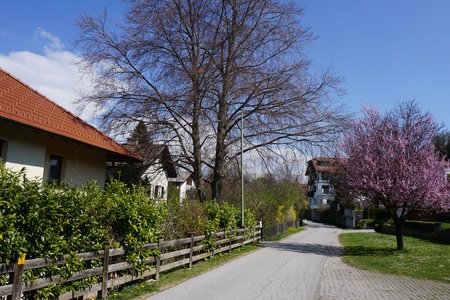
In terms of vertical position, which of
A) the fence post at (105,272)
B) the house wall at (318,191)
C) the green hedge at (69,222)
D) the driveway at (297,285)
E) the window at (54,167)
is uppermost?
the house wall at (318,191)

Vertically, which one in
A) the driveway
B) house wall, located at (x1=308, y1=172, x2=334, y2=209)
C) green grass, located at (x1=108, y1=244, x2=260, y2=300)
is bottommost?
the driveway

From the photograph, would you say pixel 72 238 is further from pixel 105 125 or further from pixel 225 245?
pixel 105 125

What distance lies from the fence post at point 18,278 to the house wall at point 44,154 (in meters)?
2.90

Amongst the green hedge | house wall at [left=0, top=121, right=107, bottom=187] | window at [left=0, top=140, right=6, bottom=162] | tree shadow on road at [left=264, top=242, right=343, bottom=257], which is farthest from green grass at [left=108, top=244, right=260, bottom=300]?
tree shadow on road at [left=264, top=242, right=343, bottom=257]

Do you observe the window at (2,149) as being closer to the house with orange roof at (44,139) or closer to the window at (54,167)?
the house with orange roof at (44,139)

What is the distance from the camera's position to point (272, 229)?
3372 centimetres

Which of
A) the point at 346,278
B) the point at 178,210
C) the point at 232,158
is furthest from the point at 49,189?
the point at 232,158

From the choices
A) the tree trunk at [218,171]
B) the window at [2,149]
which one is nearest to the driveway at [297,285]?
the window at [2,149]

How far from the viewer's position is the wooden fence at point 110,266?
6566 mm

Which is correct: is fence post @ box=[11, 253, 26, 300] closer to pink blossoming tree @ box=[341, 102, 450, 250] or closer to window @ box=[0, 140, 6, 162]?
window @ box=[0, 140, 6, 162]

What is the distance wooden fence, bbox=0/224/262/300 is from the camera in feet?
21.5

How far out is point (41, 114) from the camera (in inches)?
523

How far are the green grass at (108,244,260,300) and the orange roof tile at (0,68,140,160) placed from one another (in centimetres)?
491

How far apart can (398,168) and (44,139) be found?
53.6 feet
